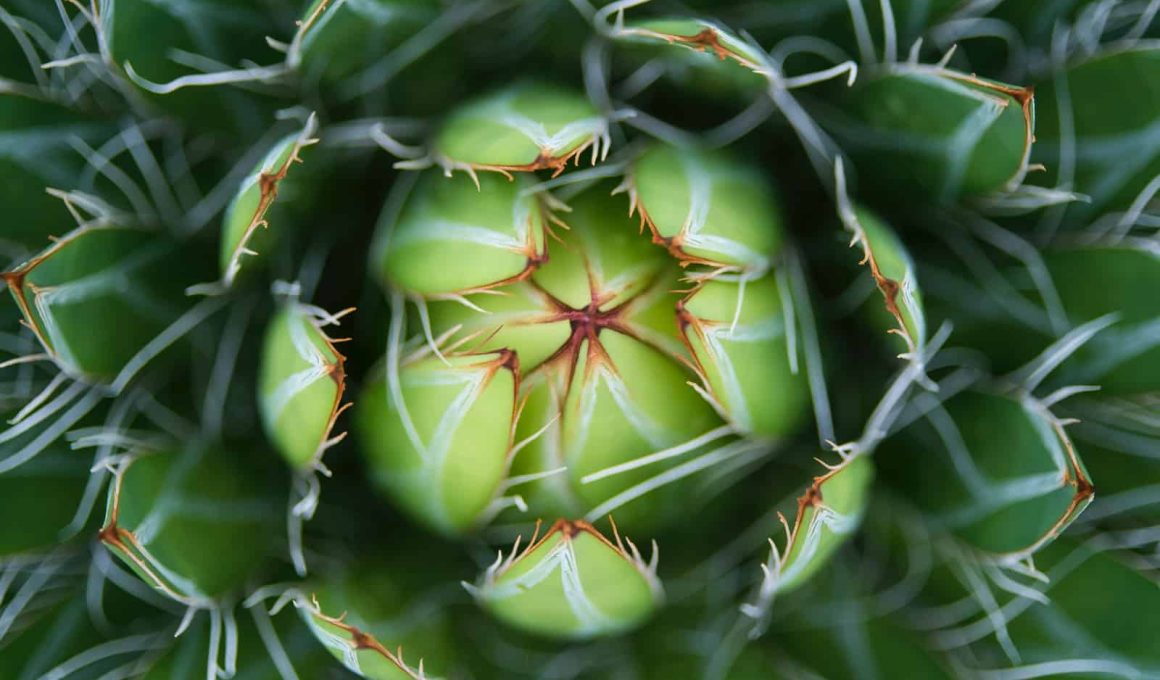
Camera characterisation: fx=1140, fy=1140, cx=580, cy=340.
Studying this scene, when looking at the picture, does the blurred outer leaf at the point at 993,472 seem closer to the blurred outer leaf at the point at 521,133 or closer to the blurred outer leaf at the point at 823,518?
the blurred outer leaf at the point at 823,518

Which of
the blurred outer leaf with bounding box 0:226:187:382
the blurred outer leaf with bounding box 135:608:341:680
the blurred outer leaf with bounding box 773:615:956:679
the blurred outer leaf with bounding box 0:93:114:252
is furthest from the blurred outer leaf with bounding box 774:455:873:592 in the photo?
the blurred outer leaf with bounding box 0:93:114:252

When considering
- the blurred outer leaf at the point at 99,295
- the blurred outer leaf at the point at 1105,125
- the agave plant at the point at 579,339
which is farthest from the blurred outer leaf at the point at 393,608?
the blurred outer leaf at the point at 1105,125

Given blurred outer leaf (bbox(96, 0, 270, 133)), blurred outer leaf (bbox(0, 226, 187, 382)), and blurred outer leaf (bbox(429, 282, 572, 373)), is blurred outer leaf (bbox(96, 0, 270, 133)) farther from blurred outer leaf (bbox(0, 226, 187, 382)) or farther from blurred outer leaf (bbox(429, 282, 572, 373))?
blurred outer leaf (bbox(429, 282, 572, 373))

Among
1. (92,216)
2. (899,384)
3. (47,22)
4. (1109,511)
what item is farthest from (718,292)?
(47,22)

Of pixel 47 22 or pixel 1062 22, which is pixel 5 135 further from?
pixel 1062 22

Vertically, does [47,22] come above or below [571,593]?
above

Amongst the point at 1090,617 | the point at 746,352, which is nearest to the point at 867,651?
the point at 1090,617
